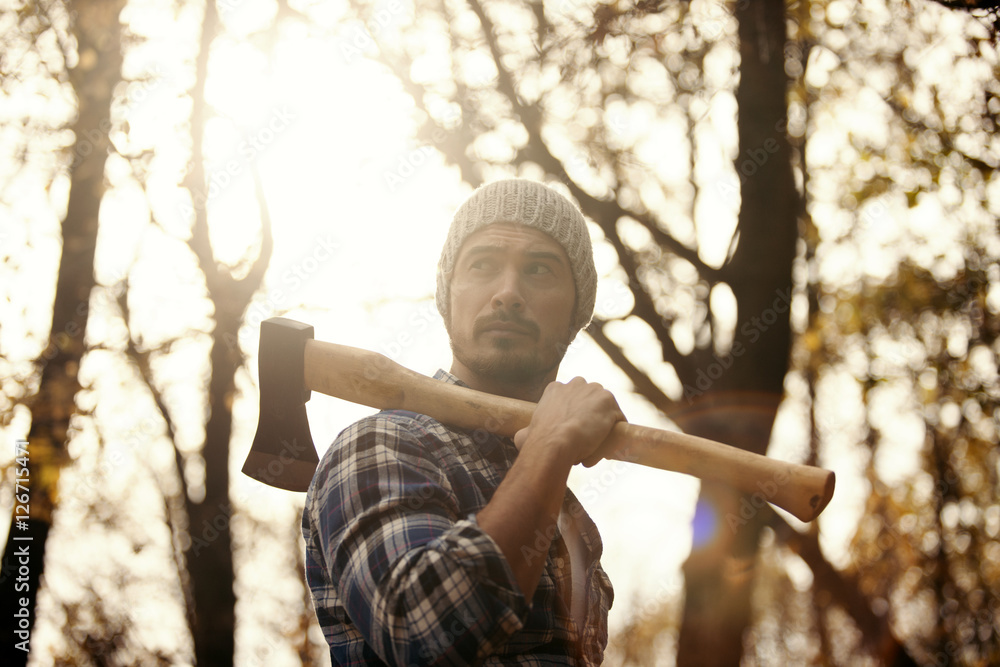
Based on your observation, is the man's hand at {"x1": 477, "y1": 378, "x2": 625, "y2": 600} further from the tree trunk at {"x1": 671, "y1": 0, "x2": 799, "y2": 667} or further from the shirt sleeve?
the tree trunk at {"x1": 671, "y1": 0, "x2": 799, "y2": 667}

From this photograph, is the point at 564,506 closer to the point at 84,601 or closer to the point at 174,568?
the point at 174,568

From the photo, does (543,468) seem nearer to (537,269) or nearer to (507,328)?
(507,328)

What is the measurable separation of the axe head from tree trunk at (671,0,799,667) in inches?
126

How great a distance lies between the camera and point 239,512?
26.9 feet

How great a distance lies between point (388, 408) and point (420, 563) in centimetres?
86

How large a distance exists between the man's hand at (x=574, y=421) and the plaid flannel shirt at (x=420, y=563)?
0.89ft

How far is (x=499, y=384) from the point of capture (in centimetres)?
249

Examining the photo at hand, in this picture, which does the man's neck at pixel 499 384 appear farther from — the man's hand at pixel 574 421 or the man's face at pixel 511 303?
the man's hand at pixel 574 421

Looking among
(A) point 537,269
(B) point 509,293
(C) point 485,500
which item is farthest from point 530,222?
(C) point 485,500

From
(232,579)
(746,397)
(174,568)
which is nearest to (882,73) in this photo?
(746,397)

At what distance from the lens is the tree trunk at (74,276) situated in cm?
675

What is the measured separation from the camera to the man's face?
243 centimetres

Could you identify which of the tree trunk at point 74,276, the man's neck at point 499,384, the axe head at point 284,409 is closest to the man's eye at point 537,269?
the man's neck at point 499,384

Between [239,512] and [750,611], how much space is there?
A: 604cm
